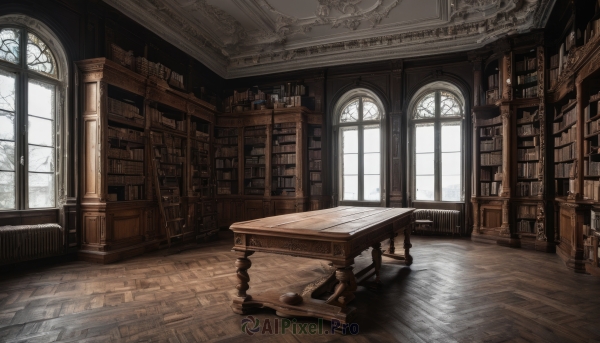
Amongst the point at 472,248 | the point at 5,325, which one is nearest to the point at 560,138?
the point at 472,248

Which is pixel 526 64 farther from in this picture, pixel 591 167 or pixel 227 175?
pixel 227 175

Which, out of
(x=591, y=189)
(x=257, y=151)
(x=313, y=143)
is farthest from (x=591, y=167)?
(x=257, y=151)

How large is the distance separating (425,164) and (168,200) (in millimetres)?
5568

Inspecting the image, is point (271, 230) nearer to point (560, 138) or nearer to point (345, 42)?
point (560, 138)

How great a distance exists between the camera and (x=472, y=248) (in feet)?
20.0

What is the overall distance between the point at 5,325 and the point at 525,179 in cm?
766

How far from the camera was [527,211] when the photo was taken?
6.42m

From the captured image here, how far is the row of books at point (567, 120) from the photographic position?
17.1 feet

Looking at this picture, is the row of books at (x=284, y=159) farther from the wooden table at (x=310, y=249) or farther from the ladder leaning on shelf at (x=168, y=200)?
the wooden table at (x=310, y=249)

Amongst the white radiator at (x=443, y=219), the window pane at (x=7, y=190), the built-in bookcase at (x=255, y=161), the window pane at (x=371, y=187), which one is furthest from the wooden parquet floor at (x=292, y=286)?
the built-in bookcase at (x=255, y=161)

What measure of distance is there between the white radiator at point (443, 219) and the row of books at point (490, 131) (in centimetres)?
170

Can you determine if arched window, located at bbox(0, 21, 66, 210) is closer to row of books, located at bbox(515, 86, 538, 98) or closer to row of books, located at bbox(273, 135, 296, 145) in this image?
row of books, located at bbox(273, 135, 296, 145)

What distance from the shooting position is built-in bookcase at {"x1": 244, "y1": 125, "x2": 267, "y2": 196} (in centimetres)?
845

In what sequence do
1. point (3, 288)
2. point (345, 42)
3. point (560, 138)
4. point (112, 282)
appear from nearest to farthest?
point (3, 288) → point (112, 282) → point (560, 138) → point (345, 42)
